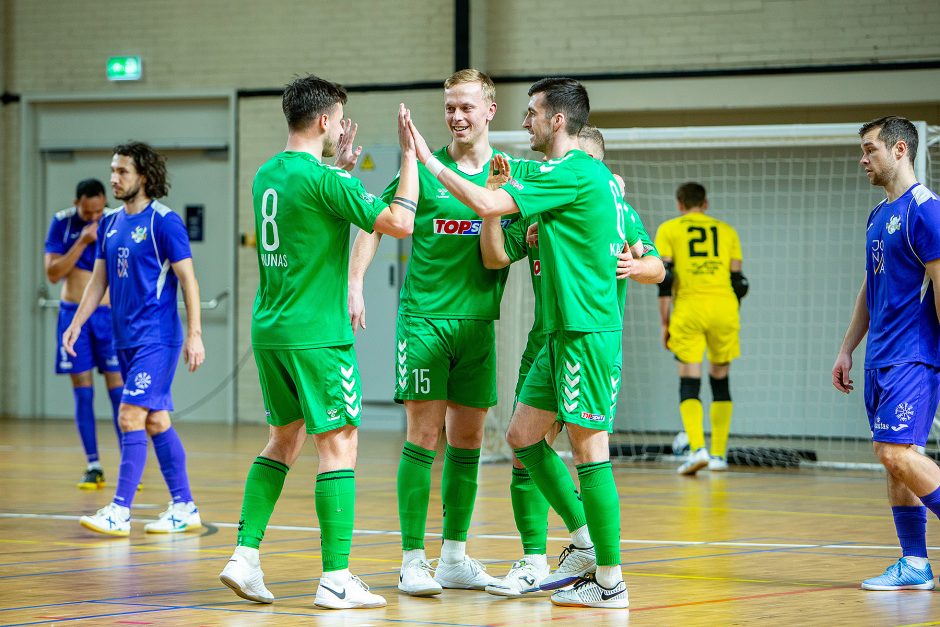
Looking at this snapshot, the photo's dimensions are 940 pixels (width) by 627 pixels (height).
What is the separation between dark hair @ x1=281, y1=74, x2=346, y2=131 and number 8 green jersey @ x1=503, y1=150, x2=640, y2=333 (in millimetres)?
725

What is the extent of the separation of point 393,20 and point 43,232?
4.74 meters

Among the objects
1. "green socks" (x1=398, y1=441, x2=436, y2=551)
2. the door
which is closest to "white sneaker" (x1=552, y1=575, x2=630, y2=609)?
"green socks" (x1=398, y1=441, x2=436, y2=551)

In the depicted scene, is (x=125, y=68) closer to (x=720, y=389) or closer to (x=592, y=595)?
(x=720, y=389)

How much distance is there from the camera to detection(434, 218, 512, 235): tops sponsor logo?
5.10 meters

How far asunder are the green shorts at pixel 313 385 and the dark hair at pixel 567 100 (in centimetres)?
110

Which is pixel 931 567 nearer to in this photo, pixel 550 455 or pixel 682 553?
pixel 682 553

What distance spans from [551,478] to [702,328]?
554 cm

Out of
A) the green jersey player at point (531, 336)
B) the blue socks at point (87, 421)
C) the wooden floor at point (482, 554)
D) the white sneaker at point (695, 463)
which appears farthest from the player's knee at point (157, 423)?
the white sneaker at point (695, 463)

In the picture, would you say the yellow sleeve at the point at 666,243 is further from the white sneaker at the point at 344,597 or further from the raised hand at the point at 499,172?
the white sneaker at the point at 344,597

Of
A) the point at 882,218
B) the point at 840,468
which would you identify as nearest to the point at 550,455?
the point at 882,218

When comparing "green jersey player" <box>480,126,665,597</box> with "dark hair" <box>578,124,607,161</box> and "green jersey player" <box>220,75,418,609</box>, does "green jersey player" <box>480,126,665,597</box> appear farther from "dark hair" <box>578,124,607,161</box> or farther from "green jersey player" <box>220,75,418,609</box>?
"green jersey player" <box>220,75,418,609</box>

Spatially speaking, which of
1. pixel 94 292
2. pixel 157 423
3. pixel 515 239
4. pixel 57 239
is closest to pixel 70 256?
pixel 57 239

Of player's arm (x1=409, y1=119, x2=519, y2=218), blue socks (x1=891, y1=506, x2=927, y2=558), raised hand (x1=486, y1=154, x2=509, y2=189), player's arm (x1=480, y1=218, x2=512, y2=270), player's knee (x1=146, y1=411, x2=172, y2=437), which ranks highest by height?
raised hand (x1=486, y1=154, x2=509, y2=189)

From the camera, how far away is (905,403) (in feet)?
16.8
